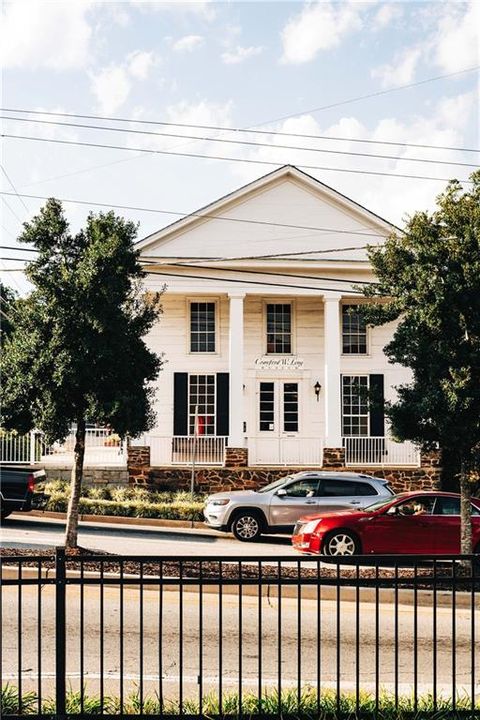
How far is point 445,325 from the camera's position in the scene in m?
14.6

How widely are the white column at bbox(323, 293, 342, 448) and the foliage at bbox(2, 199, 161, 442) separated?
1265cm

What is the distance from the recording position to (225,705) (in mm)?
6141

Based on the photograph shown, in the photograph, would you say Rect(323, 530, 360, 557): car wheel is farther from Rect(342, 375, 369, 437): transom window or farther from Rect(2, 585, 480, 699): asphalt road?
Rect(342, 375, 369, 437): transom window

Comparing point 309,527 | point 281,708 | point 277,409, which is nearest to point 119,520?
point 309,527

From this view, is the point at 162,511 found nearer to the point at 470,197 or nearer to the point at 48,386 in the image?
the point at 48,386

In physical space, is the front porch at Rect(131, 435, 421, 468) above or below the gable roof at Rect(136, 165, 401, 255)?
below

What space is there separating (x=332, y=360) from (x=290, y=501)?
9.98m

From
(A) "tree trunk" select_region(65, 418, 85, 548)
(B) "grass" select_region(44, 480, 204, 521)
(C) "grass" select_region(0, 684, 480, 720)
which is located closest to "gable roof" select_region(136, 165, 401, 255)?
(B) "grass" select_region(44, 480, 204, 521)

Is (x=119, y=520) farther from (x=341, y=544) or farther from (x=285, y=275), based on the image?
(x=285, y=275)

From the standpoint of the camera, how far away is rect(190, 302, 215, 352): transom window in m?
29.5

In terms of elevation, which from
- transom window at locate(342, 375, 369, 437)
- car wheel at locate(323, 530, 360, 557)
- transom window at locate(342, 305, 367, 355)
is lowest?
car wheel at locate(323, 530, 360, 557)

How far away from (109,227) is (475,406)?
22.6 ft

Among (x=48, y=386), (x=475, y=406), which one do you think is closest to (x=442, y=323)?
(x=475, y=406)

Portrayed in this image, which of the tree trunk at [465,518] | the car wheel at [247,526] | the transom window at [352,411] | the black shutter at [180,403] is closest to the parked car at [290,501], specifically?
the car wheel at [247,526]
